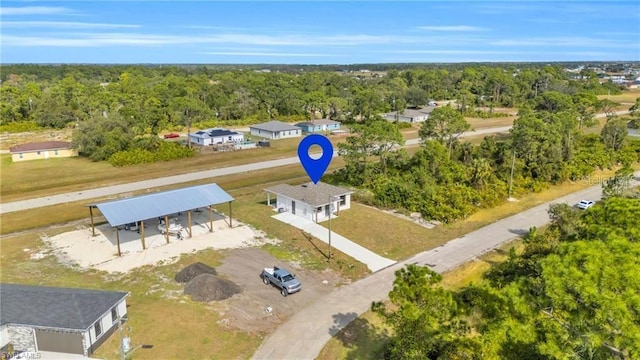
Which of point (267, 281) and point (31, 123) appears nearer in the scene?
point (267, 281)

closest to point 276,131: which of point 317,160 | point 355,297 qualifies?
point 317,160

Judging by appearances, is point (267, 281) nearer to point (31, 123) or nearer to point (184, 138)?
point (184, 138)

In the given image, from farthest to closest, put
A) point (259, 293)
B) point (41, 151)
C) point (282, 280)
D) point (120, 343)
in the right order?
point (41, 151) → point (282, 280) → point (259, 293) → point (120, 343)

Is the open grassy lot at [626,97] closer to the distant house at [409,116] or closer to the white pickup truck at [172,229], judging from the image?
the distant house at [409,116]

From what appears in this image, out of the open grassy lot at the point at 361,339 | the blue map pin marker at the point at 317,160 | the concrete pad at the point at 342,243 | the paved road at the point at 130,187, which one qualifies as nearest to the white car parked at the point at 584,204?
the open grassy lot at the point at 361,339

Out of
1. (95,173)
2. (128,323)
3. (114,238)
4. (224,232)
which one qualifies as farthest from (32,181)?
(128,323)

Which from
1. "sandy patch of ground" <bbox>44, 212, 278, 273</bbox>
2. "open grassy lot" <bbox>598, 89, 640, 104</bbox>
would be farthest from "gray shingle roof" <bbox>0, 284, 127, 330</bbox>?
"open grassy lot" <bbox>598, 89, 640, 104</bbox>

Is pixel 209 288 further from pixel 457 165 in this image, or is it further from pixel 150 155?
pixel 150 155
